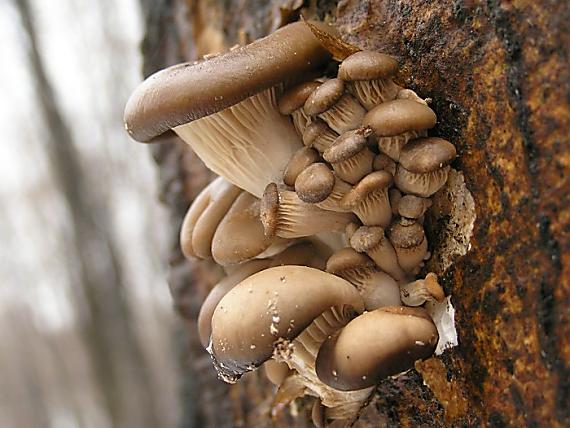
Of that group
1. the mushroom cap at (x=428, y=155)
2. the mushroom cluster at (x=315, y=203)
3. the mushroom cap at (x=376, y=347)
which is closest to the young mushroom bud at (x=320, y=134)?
the mushroom cluster at (x=315, y=203)

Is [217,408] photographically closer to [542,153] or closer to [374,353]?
[374,353]

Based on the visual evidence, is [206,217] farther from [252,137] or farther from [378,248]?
[378,248]

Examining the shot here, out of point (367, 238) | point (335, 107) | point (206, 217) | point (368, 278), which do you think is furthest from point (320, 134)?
point (206, 217)

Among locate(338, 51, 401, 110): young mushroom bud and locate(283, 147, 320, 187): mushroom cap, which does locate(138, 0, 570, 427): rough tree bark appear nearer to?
locate(338, 51, 401, 110): young mushroom bud

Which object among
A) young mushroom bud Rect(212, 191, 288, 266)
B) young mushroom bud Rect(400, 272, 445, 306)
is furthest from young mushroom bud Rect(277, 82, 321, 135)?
young mushroom bud Rect(400, 272, 445, 306)

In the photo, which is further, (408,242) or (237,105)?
(237,105)

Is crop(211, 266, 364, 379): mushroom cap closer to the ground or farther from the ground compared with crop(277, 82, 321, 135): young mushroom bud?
closer to the ground

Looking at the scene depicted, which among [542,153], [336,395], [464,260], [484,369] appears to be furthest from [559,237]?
[336,395]
